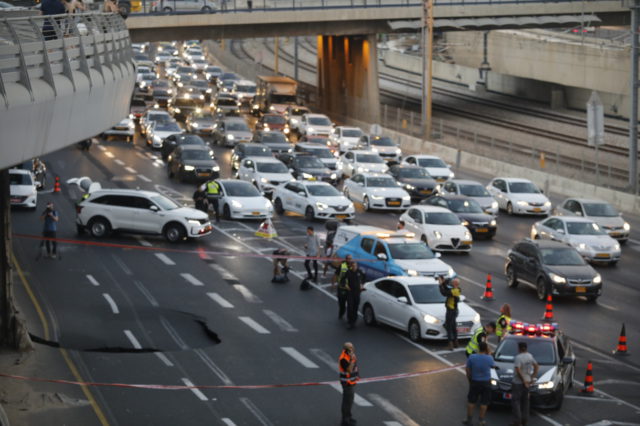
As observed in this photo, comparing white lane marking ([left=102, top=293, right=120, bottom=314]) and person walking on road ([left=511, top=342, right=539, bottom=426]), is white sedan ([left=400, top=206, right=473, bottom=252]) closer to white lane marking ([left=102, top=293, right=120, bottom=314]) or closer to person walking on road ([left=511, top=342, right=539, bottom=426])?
white lane marking ([left=102, top=293, right=120, bottom=314])

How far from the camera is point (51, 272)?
102 ft

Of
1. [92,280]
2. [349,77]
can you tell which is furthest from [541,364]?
[349,77]

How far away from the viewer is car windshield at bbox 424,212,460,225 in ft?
117

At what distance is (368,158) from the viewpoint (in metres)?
51.0

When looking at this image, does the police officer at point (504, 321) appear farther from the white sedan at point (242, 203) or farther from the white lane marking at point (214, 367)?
the white sedan at point (242, 203)

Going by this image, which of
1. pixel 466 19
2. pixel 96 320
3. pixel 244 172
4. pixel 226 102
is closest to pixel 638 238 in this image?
pixel 244 172

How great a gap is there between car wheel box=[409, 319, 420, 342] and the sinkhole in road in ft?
13.0

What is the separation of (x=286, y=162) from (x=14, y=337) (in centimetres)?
2738

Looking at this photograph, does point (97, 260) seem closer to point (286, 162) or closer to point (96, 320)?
point (96, 320)

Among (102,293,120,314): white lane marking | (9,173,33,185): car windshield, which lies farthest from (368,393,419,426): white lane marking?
(9,173,33,185): car windshield

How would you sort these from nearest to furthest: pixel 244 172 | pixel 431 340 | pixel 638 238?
pixel 431 340
pixel 638 238
pixel 244 172

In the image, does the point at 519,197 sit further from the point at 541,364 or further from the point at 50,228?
the point at 541,364

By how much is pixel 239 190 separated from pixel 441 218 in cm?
741

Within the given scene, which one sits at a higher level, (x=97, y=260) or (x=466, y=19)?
(x=466, y=19)
